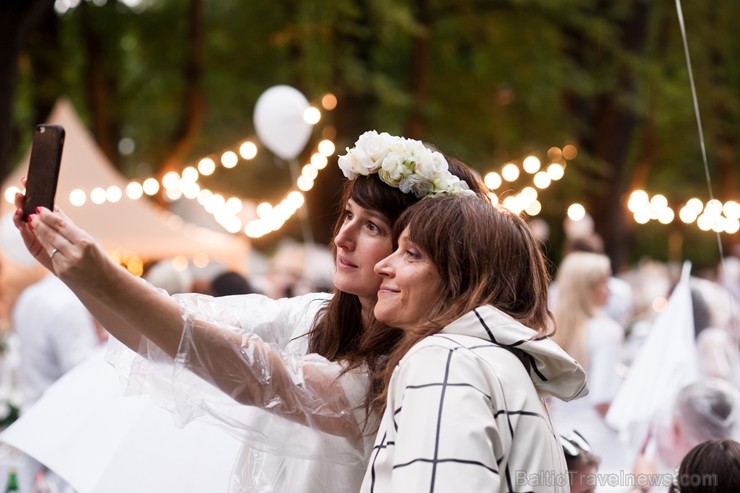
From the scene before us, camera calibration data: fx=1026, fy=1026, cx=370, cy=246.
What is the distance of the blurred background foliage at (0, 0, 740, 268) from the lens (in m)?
14.5

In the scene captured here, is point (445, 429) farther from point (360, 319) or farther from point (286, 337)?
point (286, 337)

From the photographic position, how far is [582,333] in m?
6.02

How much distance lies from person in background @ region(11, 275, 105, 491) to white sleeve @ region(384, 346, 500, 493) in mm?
3784

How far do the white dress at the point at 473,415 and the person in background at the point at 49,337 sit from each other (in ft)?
12.2

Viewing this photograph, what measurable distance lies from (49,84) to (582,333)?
1144 cm

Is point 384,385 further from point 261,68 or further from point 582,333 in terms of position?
point 261,68

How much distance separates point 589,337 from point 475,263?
3984 millimetres

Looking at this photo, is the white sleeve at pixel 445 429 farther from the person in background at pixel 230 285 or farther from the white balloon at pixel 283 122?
the white balloon at pixel 283 122

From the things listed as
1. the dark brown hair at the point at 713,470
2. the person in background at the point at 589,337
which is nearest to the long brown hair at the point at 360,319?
the dark brown hair at the point at 713,470

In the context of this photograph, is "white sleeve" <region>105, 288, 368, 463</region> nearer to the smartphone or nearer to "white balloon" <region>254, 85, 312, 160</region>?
the smartphone

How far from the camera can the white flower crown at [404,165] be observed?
8.53 feet

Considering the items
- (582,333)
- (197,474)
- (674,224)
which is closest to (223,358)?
(197,474)

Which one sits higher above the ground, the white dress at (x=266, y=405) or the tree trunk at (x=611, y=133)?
the tree trunk at (x=611, y=133)

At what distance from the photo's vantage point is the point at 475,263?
7.23ft
